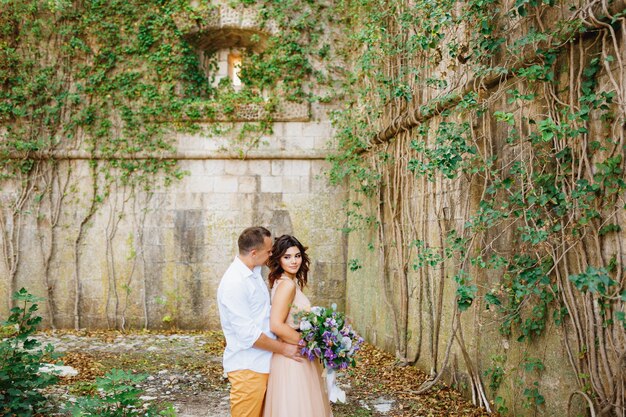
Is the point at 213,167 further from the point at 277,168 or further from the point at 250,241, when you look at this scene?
the point at 250,241

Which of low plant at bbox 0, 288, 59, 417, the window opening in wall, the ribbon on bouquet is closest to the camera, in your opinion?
the ribbon on bouquet

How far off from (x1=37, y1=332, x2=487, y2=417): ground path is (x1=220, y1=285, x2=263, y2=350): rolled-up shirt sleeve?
67.6 inches

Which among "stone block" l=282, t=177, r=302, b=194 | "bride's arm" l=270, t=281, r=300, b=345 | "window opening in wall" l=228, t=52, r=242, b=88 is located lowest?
"bride's arm" l=270, t=281, r=300, b=345

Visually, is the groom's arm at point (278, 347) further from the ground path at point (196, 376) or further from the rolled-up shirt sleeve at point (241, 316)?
the ground path at point (196, 376)

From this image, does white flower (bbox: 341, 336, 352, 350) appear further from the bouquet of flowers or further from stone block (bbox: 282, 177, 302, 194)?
stone block (bbox: 282, 177, 302, 194)

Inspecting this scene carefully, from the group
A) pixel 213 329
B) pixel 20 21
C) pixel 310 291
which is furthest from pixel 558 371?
pixel 20 21

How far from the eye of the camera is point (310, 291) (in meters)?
7.36

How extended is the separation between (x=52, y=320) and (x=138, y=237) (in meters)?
1.72

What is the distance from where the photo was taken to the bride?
2740mm

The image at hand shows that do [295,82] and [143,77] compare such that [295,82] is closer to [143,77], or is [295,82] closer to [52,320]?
[143,77]

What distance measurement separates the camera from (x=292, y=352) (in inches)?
110

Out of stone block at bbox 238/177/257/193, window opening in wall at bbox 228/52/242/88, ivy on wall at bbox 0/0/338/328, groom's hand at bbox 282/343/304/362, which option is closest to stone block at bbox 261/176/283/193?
stone block at bbox 238/177/257/193

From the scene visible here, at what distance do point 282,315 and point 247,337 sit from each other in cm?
24

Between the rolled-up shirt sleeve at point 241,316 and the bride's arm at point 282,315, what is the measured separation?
4.2 inches
